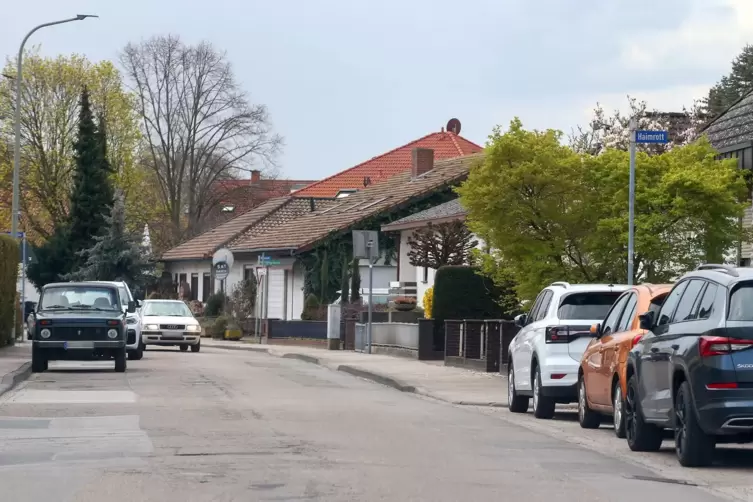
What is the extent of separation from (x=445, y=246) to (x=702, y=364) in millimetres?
31469

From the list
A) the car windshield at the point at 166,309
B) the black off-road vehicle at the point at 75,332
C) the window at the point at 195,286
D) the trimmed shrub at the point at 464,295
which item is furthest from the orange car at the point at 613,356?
the window at the point at 195,286

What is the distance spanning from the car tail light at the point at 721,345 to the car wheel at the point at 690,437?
0.43m

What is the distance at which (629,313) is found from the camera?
15484 millimetres

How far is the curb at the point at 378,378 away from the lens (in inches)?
996

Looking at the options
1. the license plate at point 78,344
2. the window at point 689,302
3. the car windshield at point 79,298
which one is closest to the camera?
the window at point 689,302

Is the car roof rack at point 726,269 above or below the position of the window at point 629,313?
above

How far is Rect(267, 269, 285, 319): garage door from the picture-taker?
60.8 meters

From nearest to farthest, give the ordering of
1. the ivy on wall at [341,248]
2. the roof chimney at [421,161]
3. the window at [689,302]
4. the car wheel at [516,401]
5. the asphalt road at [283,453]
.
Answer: the asphalt road at [283,453] → the window at [689,302] → the car wheel at [516,401] → the ivy on wall at [341,248] → the roof chimney at [421,161]

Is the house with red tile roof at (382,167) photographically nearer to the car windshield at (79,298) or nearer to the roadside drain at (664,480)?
the car windshield at (79,298)

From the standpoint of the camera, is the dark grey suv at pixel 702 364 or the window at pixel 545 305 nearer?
the dark grey suv at pixel 702 364

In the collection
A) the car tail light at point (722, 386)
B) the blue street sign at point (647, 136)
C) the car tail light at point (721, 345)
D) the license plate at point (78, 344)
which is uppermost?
the blue street sign at point (647, 136)

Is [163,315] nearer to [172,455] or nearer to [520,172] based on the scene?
[520,172]

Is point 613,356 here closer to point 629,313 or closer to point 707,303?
point 629,313

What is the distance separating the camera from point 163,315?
42188mm
